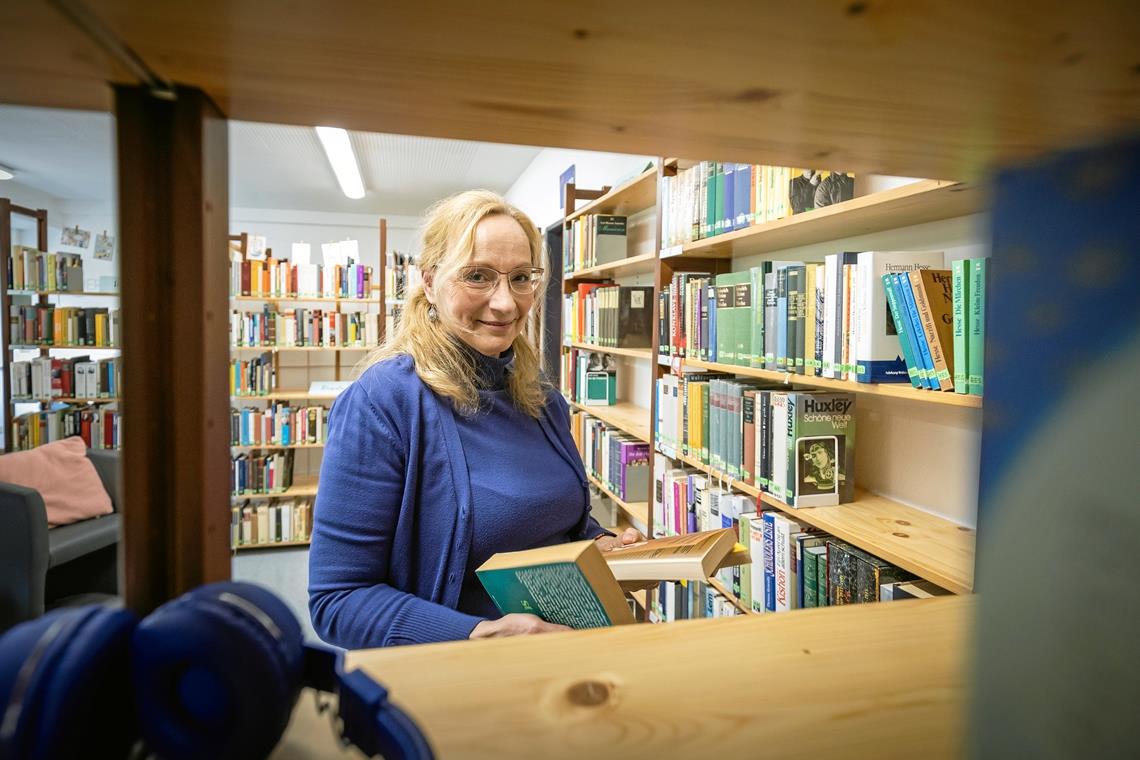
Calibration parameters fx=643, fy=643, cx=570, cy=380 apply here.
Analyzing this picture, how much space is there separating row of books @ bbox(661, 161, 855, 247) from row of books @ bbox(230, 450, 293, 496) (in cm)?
365

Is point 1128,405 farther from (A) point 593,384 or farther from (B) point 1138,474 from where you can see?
(A) point 593,384

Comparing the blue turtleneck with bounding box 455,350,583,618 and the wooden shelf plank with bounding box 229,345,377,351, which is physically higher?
the wooden shelf plank with bounding box 229,345,377,351

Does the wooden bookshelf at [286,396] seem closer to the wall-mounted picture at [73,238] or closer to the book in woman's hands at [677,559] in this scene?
the wall-mounted picture at [73,238]

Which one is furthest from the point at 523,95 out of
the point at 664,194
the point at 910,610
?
the point at 664,194

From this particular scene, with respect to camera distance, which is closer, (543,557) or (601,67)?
(601,67)

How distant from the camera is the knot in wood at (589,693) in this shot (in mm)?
377

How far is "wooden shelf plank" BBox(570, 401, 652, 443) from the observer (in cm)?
272

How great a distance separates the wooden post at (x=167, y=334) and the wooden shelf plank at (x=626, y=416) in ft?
7.51

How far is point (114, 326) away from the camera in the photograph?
308 millimetres

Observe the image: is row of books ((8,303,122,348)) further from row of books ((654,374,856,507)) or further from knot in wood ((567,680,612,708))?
knot in wood ((567,680,612,708))

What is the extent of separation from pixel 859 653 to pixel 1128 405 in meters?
0.24

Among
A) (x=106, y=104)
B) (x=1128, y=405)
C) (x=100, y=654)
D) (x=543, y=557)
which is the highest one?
(x=106, y=104)

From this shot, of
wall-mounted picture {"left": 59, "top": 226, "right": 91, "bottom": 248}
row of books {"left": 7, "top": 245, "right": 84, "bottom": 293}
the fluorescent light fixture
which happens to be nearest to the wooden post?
the fluorescent light fixture

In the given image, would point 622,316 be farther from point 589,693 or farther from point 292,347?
point 292,347
